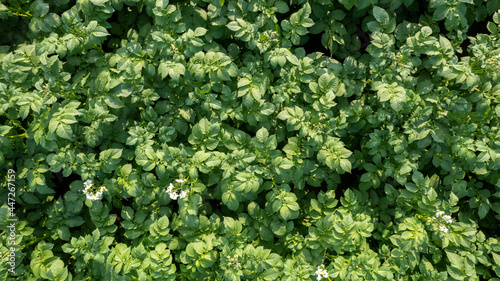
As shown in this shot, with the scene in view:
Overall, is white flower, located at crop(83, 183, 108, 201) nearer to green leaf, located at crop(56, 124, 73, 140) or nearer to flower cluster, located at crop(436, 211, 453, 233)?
green leaf, located at crop(56, 124, 73, 140)

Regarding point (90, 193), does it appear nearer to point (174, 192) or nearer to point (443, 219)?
point (174, 192)

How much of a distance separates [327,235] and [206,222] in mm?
833

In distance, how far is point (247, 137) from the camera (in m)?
2.54

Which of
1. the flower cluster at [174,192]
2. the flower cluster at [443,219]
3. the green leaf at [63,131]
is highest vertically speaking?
the green leaf at [63,131]

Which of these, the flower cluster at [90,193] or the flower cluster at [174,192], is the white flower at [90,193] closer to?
the flower cluster at [90,193]

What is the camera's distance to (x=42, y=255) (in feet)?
8.34

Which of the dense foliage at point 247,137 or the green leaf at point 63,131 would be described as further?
the dense foliage at point 247,137

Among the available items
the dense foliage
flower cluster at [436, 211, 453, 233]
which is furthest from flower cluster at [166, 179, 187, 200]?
flower cluster at [436, 211, 453, 233]

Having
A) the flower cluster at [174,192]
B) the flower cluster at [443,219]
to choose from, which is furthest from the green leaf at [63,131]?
the flower cluster at [443,219]

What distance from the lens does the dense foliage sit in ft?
7.78

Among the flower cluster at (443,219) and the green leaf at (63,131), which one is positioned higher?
the green leaf at (63,131)

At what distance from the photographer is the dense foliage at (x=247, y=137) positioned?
237 centimetres

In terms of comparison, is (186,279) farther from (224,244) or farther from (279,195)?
(279,195)

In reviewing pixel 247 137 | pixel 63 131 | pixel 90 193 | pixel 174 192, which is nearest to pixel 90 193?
pixel 90 193
